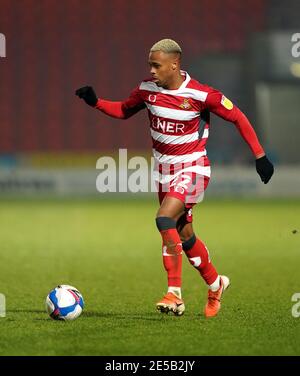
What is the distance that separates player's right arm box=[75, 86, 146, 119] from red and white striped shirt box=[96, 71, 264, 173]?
0.10m

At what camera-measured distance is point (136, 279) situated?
31.3ft

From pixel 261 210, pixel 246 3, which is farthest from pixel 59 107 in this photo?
pixel 261 210

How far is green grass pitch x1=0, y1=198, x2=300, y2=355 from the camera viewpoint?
19.6 ft

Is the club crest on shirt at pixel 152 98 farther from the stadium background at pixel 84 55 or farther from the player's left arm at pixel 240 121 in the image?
the stadium background at pixel 84 55

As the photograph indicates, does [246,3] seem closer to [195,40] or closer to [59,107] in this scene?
[195,40]

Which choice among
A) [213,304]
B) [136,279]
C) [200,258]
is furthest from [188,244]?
[136,279]

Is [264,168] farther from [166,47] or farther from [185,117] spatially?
[166,47]

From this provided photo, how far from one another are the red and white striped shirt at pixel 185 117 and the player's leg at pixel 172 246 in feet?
1.21

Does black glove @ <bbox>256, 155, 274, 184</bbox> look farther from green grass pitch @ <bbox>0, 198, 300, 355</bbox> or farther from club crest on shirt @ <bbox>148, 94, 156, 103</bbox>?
green grass pitch @ <bbox>0, 198, 300, 355</bbox>

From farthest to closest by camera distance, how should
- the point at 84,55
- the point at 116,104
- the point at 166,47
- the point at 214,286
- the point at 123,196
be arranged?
1. the point at 84,55
2. the point at 123,196
3. the point at 116,104
4. the point at 214,286
5. the point at 166,47

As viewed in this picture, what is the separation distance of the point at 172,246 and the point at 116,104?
4.13ft

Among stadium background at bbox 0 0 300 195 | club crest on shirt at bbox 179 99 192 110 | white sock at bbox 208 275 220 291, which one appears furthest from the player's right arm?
stadium background at bbox 0 0 300 195

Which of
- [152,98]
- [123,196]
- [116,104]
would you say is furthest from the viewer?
[123,196]
